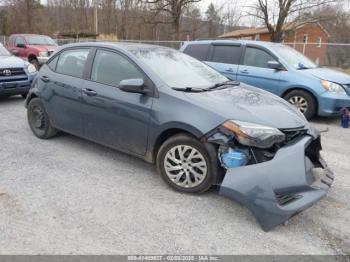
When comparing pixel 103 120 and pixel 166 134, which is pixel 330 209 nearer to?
pixel 166 134

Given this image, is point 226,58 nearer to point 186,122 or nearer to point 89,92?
point 89,92

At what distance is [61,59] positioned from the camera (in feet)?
16.4

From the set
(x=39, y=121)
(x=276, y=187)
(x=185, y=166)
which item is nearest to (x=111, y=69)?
(x=185, y=166)

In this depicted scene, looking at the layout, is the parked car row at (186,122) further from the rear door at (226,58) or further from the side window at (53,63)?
the rear door at (226,58)

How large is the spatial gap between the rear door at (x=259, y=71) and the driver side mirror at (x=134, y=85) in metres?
4.31

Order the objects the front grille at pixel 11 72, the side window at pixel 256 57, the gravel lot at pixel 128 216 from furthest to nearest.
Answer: the front grille at pixel 11 72 → the side window at pixel 256 57 → the gravel lot at pixel 128 216

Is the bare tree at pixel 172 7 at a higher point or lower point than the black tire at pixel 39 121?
higher

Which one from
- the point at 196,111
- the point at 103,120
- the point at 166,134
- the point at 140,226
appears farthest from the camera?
→ the point at 103,120

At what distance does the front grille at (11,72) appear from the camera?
7.70 metres

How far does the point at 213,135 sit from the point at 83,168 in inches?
74.6

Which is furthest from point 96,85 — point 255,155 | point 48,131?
point 255,155

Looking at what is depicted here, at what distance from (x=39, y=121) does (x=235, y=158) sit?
3.54 m

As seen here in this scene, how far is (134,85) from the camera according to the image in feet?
12.3

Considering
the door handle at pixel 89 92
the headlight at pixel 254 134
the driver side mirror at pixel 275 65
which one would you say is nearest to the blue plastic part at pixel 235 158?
the headlight at pixel 254 134
